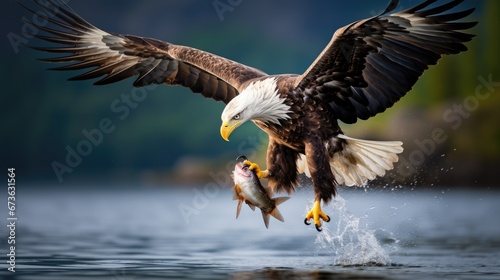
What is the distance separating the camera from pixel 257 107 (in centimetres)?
821

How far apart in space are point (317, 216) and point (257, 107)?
1100mm

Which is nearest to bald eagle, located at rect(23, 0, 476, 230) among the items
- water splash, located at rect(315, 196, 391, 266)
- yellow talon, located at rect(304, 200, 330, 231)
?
yellow talon, located at rect(304, 200, 330, 231)

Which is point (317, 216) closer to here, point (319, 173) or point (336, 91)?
point (319, 173)

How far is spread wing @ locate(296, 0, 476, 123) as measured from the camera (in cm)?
801

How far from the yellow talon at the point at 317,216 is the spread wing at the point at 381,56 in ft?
3.40

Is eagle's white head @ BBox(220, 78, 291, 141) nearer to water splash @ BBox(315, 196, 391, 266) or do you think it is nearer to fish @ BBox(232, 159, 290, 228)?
fish @ BBox(232, 159, 290, 228)

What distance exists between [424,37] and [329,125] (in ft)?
3.82

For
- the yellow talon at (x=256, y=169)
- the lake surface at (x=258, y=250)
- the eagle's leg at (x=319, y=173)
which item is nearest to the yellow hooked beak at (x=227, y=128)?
the yellow talon at (x=256, y=169)

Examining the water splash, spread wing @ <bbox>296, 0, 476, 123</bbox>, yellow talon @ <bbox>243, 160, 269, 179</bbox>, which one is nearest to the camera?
spread wing @ <bbox>296, 0, 476, 123</bbox>

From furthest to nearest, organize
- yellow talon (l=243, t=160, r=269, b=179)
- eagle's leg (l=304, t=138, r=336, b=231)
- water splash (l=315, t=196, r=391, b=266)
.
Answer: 1. yellow talon (l=243, t=160, r=269, b=179)
2. water splash (l=315, t=196, r=391, b=266)
3. eagle's leg (l=304, t=138, r=336, b=231)

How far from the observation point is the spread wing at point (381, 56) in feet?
26.3

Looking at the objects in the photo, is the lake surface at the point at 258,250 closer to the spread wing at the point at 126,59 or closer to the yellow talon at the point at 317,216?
the yellow talon at the point at 317,216

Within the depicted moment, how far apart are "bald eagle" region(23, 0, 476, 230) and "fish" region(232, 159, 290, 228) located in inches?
12.7

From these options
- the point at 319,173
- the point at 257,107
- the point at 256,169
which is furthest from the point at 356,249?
the point at 257,107
